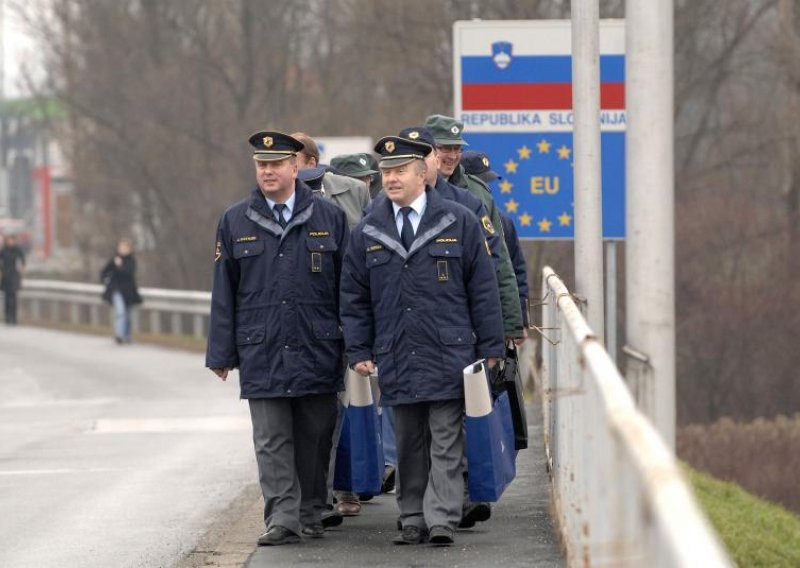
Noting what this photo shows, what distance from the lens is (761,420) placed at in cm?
3719

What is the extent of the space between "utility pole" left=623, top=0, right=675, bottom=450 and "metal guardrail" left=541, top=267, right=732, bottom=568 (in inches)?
7.4

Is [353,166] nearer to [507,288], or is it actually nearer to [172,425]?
[507,288]

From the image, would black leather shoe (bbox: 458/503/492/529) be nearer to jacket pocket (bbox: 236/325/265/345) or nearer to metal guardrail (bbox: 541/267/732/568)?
metal guardrail (bbox: 541/267/732/568)

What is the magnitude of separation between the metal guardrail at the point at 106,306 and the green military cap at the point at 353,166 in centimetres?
1906

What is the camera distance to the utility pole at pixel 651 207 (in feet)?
17.8

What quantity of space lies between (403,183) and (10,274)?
2804 cm

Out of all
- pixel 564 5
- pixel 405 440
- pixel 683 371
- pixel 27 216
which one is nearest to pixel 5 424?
pixel 405 440

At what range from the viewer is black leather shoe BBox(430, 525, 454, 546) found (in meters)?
8.03

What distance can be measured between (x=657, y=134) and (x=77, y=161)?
4363 centimetres

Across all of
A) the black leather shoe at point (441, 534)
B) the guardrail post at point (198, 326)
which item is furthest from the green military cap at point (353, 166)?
the guardrail post at point (198, 326)

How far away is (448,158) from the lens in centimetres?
928

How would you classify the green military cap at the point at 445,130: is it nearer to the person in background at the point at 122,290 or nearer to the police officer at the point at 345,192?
the police officer at the point at 345,192

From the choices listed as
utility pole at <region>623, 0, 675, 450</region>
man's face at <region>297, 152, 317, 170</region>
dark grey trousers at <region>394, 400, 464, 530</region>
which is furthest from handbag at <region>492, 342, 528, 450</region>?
utility pole at <region>623, 0, 675, 450</region>

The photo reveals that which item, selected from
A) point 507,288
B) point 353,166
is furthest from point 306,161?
point 507,288
